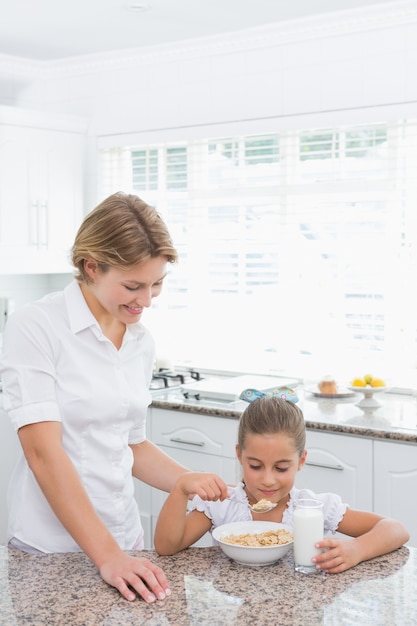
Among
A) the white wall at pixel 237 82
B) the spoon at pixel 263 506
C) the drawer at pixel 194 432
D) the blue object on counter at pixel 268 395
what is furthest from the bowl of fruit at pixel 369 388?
the spoon at pixel 263 506

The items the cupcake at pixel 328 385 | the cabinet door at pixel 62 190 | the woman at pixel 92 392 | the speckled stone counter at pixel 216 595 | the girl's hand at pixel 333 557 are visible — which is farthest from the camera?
the cabinet door at pixel 62 190

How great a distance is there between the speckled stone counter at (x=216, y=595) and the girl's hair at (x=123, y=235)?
0.59 metres

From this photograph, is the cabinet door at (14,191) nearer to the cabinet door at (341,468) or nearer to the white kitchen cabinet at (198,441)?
the white kitchen cabinet at (198,441)

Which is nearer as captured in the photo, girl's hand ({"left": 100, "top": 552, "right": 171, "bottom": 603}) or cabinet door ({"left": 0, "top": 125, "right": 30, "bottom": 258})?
girl's hand ({"left": 100, "top": 552, "right": 171, "bottom": 603})

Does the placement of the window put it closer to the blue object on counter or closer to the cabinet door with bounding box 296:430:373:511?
the cabinet door with bounding box 296:430:373:511

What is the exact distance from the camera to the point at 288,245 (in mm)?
4180

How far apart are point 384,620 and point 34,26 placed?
10.9 ft

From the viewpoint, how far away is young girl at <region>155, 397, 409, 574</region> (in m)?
1.67

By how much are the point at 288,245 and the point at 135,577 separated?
285 cm

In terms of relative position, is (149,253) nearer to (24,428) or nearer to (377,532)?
(24,428)

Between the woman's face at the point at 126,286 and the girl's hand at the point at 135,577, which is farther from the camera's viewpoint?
the woman's face at the point at 126,286

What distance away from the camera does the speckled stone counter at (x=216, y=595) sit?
1.37 m

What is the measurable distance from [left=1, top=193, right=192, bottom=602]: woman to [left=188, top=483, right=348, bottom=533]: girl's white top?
0.16 m

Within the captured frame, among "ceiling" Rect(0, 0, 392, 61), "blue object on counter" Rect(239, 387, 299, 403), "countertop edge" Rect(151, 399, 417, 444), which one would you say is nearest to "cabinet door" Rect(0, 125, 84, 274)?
"ceiling" Rect(0, 0, 392, 61)
